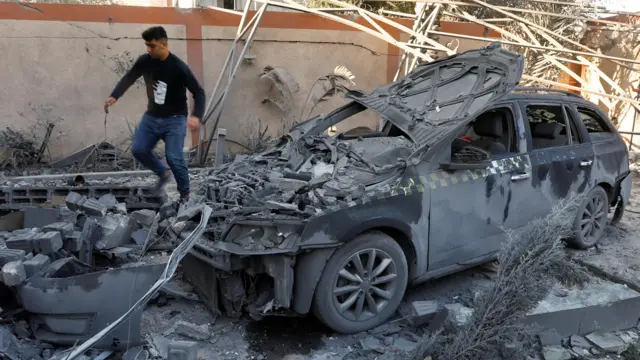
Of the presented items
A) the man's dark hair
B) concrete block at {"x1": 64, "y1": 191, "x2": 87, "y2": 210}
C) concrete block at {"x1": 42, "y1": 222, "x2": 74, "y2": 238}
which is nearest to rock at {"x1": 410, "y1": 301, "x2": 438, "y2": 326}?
concrete block at {"x1": 42, "y1": 222, "x2": 74, "y2": 238}

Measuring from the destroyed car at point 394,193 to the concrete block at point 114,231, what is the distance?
0.73 m

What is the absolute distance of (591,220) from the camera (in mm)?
5418

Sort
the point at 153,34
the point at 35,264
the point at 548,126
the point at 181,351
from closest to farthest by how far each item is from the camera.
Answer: the point at 181,351, the point at 35,264, the point at 548,126, the point at 153,34

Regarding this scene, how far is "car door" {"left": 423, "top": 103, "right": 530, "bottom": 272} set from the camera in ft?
13.0

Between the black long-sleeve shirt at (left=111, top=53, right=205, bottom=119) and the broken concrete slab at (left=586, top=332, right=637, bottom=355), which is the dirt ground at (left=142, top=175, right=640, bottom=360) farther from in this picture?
the black long-sleeve shirt at (left=111, top=53, right=205, bottom=119)

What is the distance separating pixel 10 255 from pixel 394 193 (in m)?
2.65

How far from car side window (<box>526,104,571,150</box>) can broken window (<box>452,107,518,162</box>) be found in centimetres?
28

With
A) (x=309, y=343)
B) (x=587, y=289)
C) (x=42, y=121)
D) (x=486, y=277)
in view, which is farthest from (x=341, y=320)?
(x=42, y=121)

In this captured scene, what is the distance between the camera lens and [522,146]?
4539mm

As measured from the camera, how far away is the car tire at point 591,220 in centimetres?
527

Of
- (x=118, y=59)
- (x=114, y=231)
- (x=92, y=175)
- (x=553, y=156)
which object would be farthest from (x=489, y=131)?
(x=118, y=59)

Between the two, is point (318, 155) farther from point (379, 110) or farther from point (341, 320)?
point (341, 320)

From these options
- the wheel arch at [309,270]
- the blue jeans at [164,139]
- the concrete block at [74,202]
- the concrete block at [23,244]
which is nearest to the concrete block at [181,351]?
the wheel arch at [309,270]

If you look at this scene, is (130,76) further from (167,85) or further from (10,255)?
(10,255)
